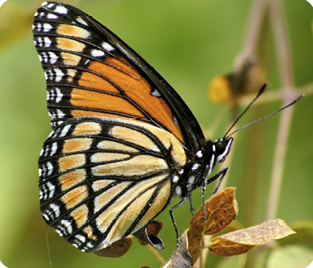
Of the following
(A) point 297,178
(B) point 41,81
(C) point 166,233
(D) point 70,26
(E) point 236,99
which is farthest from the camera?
(B) point 41,81

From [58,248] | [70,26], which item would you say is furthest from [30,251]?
[70,26]

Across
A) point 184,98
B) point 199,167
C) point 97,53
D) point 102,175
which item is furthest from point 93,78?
point 184,98

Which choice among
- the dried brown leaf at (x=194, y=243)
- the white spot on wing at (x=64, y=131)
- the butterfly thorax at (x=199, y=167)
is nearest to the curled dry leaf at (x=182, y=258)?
the dried brown leaf at (x=194, y=243)

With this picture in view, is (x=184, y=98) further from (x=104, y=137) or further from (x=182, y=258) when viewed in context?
(x=182, y=258)

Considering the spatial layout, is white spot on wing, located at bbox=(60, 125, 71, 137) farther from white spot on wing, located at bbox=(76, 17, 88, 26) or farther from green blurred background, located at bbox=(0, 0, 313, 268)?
green blurred background, located at bbox=(0, 0, 313, 268)

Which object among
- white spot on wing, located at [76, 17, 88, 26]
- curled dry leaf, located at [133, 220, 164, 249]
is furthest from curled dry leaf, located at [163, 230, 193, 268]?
white spot on wing, located at [76, 17, 88, 26]

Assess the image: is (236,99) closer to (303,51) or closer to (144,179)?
(144,179)
